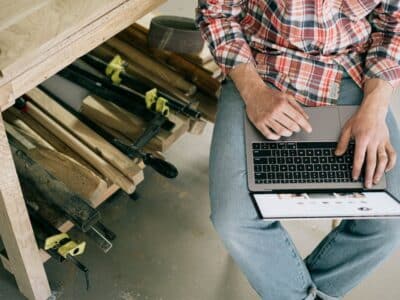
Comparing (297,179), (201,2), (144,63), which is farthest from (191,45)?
(297,179)

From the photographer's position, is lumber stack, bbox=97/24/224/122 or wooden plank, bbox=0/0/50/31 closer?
wooden plank, bbox=0/0/50/31

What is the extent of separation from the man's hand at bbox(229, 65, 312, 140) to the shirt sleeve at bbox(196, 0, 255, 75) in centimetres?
5

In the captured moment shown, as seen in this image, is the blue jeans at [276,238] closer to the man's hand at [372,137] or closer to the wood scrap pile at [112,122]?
the man's hand at [372,137]

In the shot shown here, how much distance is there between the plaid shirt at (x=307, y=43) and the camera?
1.34 metres

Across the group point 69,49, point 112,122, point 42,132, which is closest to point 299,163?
point 69,49

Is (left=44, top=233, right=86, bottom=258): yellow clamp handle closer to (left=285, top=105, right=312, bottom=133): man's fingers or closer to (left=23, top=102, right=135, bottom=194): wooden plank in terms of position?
(left=23, top=102, right=135, bottom=194): wooden plank

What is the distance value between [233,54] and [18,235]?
0.65 metres

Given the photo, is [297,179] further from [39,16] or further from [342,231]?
[39,16]

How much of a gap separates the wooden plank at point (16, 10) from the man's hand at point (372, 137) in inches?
27.6

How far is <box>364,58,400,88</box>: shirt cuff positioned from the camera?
4.46ft

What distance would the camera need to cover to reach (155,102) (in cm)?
171

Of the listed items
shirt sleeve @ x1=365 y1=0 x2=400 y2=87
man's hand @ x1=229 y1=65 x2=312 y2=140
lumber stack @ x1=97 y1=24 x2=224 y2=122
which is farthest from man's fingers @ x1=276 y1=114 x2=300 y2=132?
lumber stack @ x1=97 y1=24 x2=224 y2=122

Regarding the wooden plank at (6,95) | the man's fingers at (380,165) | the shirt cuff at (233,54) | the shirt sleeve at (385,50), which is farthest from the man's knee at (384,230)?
the wooden plank at (6,95)

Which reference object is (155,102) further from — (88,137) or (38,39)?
(38,39)
